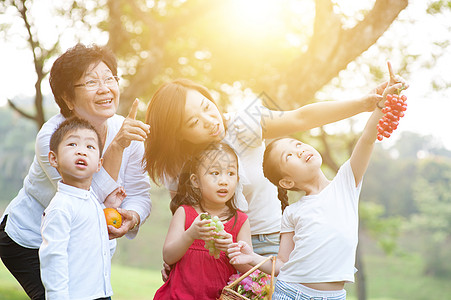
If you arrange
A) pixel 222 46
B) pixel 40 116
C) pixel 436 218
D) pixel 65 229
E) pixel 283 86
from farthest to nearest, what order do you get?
pixel 436 218, pixel 222 46, pixel 40 116, pixel 283 86, pixel 65 229

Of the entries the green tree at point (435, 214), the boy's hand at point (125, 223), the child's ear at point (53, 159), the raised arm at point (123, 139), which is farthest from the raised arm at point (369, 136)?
the green tree at point (435, 214)

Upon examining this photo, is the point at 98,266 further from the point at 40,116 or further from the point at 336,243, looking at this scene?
the point at 40,116

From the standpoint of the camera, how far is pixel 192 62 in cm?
880

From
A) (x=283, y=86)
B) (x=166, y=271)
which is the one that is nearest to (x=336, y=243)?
(x=166, y=271)

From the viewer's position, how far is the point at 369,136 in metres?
2.35

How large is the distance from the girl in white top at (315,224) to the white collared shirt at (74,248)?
0.62 metres

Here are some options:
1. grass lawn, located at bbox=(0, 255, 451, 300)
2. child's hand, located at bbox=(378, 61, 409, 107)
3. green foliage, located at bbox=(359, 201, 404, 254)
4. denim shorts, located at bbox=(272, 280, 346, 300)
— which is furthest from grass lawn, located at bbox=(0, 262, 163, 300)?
child's hand, located at bbox=(378, 61, 409, 107)

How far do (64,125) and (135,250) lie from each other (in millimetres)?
22259

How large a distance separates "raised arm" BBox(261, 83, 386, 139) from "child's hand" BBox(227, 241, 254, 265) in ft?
2.07

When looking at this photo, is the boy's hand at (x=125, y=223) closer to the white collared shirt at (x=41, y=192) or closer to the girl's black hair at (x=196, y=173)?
the white collared shirt at (x=41, y=192)

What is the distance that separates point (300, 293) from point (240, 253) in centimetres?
33

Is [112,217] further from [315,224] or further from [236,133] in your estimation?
[315,224]

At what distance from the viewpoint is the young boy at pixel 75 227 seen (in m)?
2.23

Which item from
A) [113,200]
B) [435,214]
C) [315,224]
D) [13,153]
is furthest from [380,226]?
[13,153]
